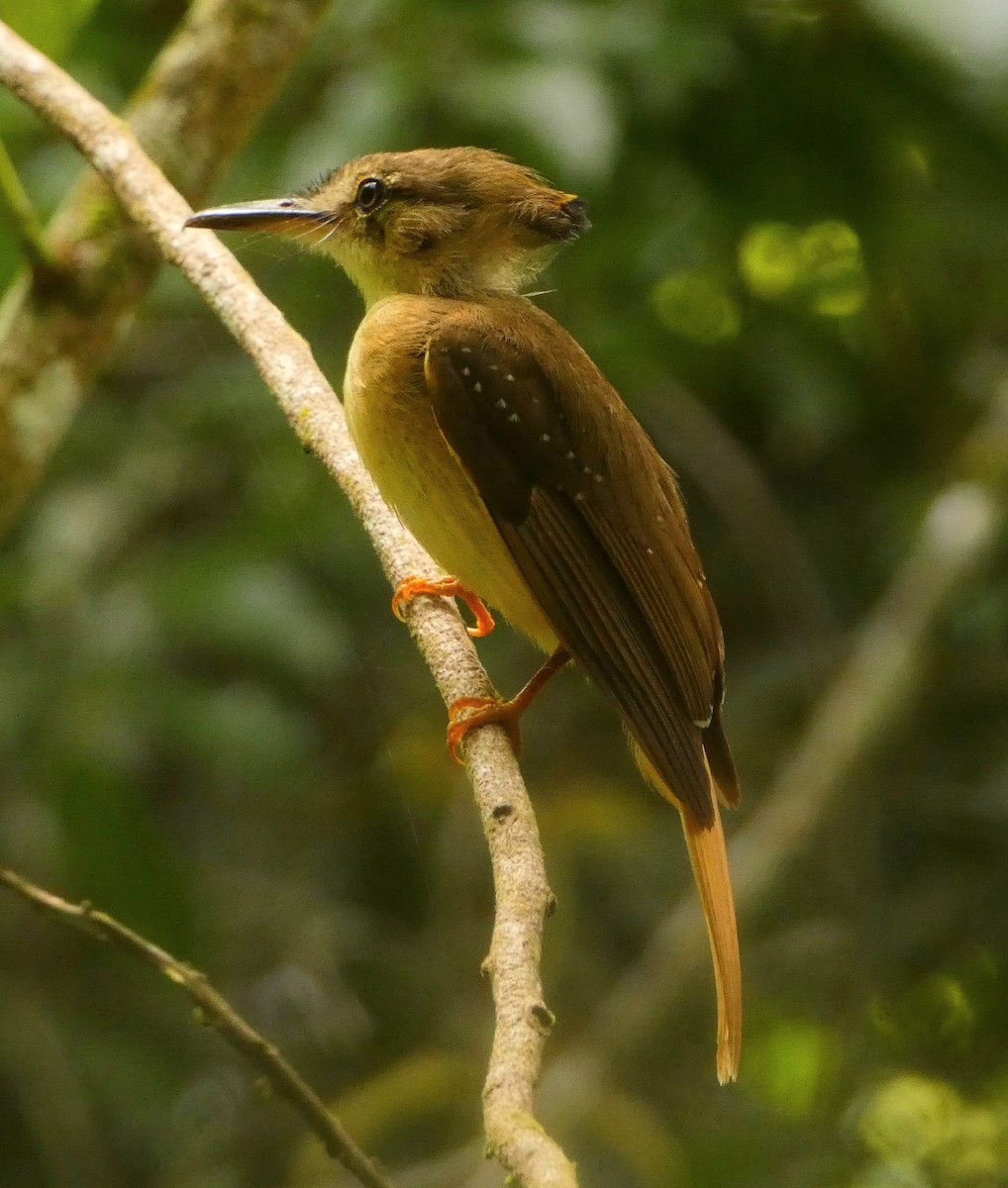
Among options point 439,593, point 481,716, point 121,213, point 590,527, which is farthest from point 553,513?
point 121,213

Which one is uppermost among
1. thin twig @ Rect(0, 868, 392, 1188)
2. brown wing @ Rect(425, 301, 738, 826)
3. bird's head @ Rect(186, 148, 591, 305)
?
bird's head @ Rect(186, 148, 591, 305)

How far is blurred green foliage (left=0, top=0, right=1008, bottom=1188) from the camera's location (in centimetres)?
325

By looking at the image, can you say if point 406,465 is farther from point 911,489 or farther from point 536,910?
point 911,489

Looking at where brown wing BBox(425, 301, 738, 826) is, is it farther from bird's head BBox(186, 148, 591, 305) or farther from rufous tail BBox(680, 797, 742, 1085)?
bird's head BBox(186, 148, 591, 305)

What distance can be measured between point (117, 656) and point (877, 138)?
1901mm

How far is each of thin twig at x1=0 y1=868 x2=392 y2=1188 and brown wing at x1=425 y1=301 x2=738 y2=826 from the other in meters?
0.92

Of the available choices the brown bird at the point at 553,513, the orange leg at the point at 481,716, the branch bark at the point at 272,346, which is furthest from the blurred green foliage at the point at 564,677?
the orange leg at the point at 481,716

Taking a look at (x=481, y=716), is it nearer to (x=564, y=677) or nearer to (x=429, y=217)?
(x=429, y=217)

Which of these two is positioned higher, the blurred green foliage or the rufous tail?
the blurred green foliage

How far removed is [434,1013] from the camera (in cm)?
408

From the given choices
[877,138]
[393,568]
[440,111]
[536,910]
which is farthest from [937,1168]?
[440,111]

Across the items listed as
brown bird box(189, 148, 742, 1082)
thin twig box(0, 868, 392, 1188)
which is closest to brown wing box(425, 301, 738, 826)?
brown bird box(189, 148, 742, 1082)

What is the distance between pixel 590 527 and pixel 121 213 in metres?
1.08

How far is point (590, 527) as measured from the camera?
2717 millimetres
